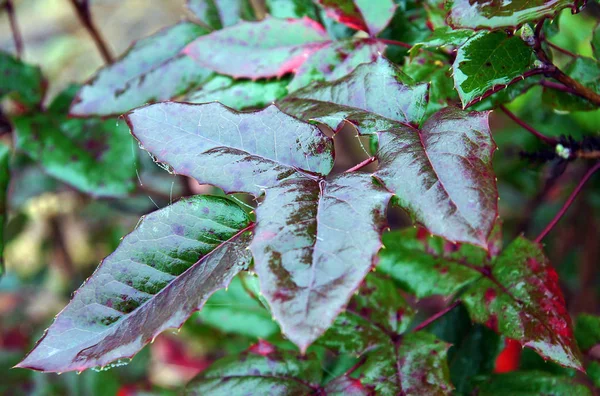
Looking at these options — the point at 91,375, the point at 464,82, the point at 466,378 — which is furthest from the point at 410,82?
the point at 91,375

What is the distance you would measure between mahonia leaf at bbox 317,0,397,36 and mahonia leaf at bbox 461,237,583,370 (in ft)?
1.12

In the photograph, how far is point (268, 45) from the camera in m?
0.76

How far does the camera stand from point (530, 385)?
2.23 ft

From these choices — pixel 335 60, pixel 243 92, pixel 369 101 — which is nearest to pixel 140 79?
pixel 243 92

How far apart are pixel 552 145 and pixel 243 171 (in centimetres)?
43

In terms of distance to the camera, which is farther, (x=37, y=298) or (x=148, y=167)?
(x=37, y=298)

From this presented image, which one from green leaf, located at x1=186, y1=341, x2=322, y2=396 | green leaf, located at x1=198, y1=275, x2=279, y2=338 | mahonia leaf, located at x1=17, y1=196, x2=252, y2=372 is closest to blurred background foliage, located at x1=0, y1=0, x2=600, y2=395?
green leaf, located at x1=198, y1=275, x2=279, y2=338

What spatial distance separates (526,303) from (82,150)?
740 mm

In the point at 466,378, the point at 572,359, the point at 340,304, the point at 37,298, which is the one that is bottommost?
the point at 37,298

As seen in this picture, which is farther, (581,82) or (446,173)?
(581,82)

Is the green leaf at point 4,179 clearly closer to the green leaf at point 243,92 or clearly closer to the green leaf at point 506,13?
the green leaf at point 243,92

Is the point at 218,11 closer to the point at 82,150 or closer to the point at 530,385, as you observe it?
the point at 82,150

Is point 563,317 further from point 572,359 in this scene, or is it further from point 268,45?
point 268,45

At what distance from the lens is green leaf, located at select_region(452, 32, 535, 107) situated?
54 centimetres
